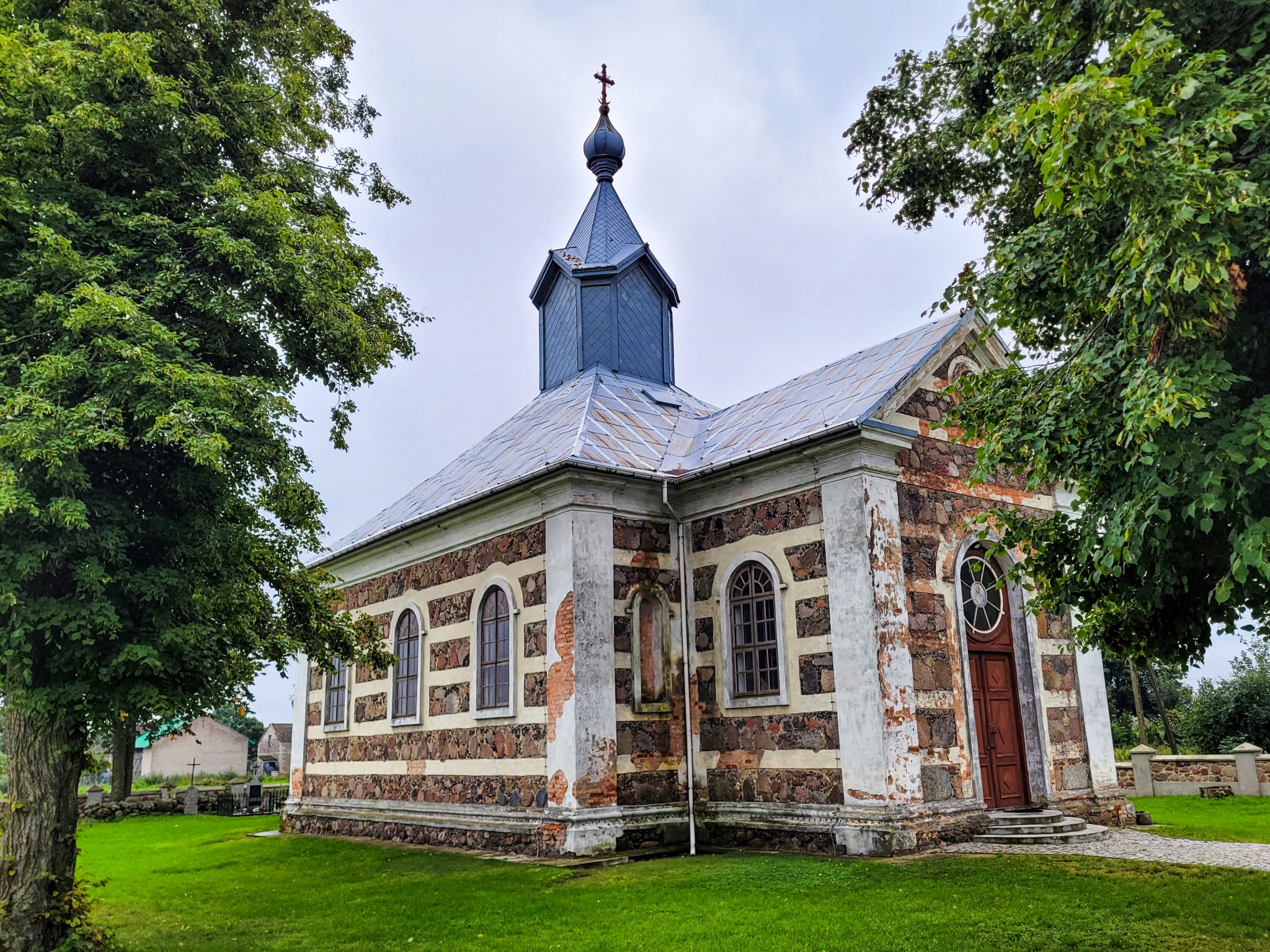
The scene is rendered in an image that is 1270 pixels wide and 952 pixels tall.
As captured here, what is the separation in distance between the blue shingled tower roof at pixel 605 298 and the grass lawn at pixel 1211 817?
441 inches

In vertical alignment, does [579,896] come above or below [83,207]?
below

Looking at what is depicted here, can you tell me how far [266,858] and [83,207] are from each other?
1000cm

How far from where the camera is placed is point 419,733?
1545 centimetres

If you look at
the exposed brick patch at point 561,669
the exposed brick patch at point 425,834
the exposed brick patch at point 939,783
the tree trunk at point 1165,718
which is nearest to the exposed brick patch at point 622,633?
the exposed brick patch at point 561,669

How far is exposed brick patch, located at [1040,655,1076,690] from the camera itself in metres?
13.1

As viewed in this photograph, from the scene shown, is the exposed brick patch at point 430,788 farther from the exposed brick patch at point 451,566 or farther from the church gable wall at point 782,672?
the exposed brick patch at point 451,566

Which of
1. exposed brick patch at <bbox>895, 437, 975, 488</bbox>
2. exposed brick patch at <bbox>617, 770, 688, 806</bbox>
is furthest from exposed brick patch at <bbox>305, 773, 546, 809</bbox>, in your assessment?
exposed brick patch at <bbox>895, 437, 975, 488</bbox>

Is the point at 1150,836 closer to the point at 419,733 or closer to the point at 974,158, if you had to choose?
the point at 974,158

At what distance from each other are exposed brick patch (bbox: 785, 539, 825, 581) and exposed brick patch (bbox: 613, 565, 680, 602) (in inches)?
76.9

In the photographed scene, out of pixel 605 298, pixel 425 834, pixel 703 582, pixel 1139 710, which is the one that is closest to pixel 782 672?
pixel 703 582

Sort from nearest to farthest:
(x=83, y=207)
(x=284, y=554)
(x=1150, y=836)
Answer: (x=83, y=207)
(x=284, y=554)
(x=1150, y=836)

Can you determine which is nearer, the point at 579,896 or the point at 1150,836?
the point at 579,896

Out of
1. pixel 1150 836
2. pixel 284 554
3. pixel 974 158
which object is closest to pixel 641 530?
pixel 284 554

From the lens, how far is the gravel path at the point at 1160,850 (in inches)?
395
